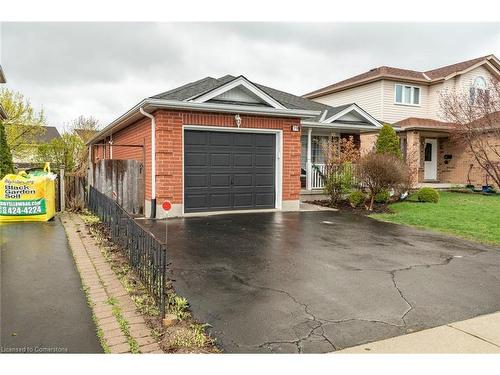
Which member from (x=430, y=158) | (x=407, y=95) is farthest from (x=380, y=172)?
(x=407, y=95)

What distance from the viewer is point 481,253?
6.92 meters

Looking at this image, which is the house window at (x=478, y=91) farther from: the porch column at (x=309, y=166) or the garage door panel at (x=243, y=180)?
the garage door panel at (x=243, y=180)

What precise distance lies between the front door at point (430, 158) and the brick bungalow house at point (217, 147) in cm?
1245

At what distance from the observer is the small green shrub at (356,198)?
1335cm

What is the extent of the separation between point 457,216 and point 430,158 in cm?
1163

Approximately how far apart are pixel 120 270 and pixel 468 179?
1975 centimetres

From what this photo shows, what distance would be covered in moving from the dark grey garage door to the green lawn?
3560mm

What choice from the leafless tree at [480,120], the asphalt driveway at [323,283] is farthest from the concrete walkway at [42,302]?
the leafless tree at [480,120]

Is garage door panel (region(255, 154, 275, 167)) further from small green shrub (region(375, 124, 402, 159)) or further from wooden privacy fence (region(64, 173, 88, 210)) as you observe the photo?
wooden privacy fence (region(64, 173, 88, 210))

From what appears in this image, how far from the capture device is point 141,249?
505cm

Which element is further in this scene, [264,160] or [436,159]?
[436,159]

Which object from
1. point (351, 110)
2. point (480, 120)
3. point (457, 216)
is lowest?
point (457, 216)

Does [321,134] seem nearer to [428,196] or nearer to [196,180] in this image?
[428,196]

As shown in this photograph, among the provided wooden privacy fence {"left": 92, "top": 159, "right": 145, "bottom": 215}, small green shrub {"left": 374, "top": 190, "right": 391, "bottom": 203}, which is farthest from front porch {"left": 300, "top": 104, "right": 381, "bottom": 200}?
wooden privacy fence {"left": 92, "top": 159, "right": 145, "bottom": 215}
